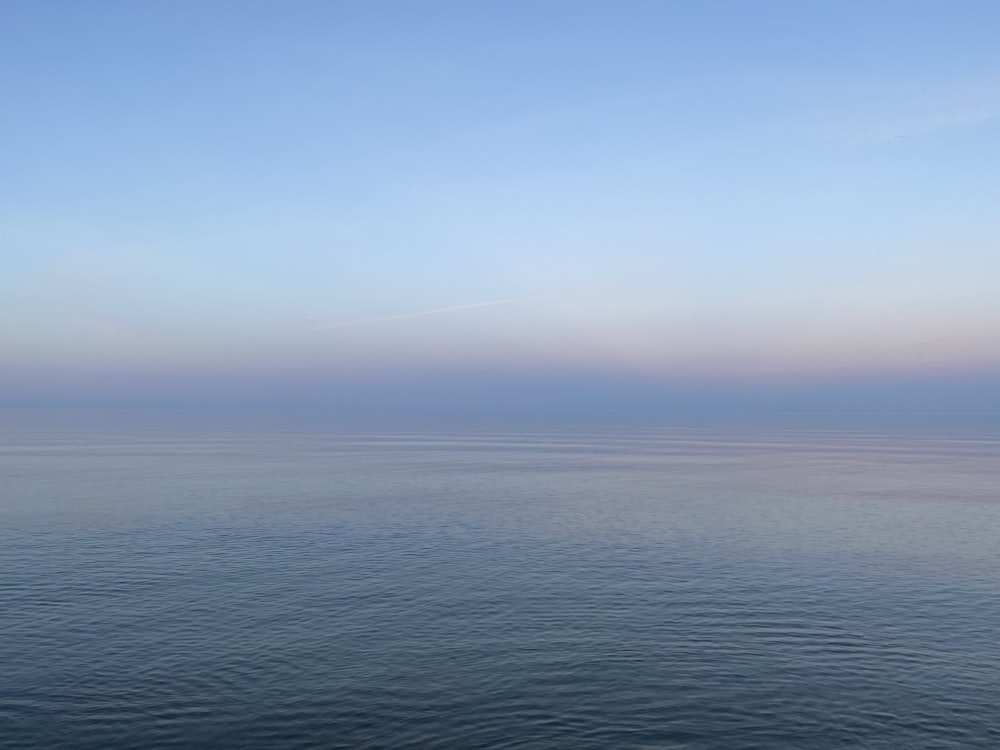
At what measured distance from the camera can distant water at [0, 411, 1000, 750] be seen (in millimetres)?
41000

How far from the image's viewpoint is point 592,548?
8631 cm

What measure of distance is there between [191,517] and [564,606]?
211ft

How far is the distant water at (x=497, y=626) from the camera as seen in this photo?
41.0 m

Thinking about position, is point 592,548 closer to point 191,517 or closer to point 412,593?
point 412,593

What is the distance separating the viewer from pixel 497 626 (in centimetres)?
5772

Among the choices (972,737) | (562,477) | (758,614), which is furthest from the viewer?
(562,477)

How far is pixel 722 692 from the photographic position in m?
45.3

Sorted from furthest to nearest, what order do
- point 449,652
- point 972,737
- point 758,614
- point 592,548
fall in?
point 592,548
point 758,614
point 449,652
point 972,737

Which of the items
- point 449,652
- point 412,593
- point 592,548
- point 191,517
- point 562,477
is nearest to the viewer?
point 449,652

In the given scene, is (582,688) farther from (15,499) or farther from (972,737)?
(15,499)

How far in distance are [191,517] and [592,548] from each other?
186ft

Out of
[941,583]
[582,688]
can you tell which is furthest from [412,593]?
[941,583]

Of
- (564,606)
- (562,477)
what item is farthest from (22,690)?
(562,477)

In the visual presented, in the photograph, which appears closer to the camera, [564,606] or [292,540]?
[564,606]
